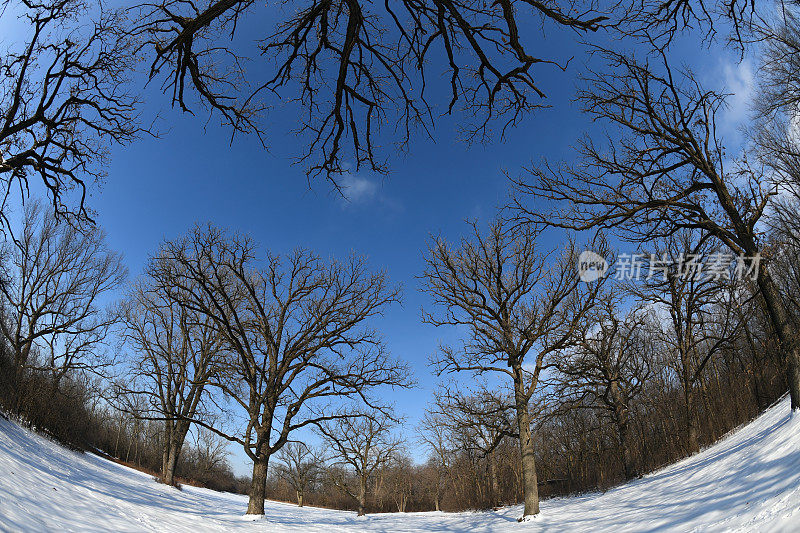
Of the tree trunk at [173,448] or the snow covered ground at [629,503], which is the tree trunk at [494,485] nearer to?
the snow covered ground at [629,503]

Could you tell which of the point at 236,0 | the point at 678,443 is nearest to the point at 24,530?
the point at 236,0

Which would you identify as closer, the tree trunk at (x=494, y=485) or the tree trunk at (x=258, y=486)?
the tree trunk at (x=258, y=486)

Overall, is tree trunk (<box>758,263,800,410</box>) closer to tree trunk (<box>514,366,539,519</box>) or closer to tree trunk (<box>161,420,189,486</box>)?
tree trunk (<box>514,366,539,519</box>)

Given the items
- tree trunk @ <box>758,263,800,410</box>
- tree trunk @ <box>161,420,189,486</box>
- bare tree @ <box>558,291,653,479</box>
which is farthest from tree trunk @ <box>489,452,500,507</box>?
tree trunk @ <box>161,420,189,486</box>

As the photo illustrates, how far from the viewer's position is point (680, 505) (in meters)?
6.35

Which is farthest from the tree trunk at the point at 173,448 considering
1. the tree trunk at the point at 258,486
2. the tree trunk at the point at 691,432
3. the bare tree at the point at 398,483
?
the bare tree at the point at 398,483

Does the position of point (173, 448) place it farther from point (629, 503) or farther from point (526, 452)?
point (629, 503)

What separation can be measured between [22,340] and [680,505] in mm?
26245

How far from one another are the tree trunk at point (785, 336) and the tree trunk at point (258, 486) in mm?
12428

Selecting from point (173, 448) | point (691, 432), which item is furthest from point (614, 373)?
point (173, 448)

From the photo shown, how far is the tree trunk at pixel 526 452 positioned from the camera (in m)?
10.7

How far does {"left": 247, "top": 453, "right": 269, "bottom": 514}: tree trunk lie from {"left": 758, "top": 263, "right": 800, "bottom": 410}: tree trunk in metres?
12.4

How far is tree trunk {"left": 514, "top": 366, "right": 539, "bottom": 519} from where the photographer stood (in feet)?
35.0

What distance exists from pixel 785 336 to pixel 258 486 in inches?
515
